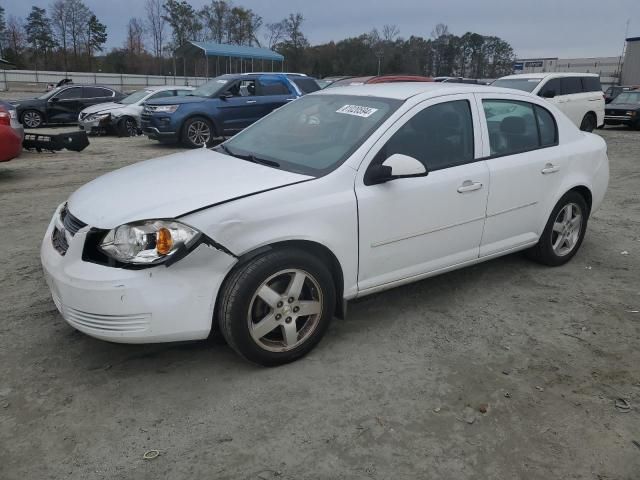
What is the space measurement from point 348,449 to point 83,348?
186cm

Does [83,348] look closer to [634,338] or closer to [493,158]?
[493,158]

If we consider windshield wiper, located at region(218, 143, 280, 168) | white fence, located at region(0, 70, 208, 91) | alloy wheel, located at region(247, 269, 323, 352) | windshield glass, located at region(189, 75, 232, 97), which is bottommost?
alloy wheel, located at region(247, 269, 323, 352)

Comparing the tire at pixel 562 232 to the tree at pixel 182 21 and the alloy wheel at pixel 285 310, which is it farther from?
the tree at pixel 182 21

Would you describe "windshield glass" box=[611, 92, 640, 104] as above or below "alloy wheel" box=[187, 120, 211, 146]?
above

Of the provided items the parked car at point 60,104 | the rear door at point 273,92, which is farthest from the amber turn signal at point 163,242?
the parked car at point 60,104

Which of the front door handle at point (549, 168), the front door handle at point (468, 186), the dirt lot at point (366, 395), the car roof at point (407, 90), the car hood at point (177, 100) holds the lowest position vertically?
the dirt lot at point (366, 395)

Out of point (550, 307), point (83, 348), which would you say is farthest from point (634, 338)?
point (83, 348)

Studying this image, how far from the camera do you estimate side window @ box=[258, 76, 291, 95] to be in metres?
13.3

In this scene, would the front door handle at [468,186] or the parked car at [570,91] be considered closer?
the front door handle at [468,186]

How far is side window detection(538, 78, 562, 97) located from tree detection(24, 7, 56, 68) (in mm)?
63785

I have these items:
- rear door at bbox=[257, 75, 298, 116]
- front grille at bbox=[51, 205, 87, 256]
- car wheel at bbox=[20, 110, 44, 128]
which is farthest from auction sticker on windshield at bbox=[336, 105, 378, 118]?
car wheel at bbox=[20, 110, 44, 128]

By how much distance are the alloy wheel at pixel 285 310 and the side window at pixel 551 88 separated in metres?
12.4

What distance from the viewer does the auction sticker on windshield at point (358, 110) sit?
374 centimetres

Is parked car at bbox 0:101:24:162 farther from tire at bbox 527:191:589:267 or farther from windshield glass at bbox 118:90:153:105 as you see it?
windshield glass at bbox 118:90:153:105
